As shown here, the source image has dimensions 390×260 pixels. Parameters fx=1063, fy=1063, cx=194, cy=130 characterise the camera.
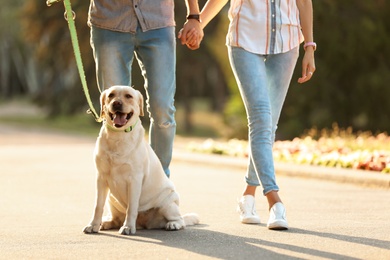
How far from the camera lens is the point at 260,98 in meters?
8.03

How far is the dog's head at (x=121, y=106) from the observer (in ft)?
24.2

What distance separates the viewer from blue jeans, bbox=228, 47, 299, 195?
799 centimetres

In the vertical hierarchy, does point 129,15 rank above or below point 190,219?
above

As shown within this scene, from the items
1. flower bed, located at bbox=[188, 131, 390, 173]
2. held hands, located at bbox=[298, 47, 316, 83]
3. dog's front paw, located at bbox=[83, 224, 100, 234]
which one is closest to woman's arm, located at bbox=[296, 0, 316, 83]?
held hands, located at bbox=[298, 47, 316, 83]

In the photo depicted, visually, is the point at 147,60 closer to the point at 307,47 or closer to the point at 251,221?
the point at 307,47

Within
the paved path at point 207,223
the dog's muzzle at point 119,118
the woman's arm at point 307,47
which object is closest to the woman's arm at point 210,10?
the woman's arm at point 307,47

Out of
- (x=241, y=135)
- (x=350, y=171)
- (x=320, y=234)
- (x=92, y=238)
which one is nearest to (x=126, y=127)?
(x=92, y=238)

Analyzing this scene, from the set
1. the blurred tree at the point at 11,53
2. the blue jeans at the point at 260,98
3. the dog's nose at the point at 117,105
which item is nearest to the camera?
the dog's nose at the point at 117,105

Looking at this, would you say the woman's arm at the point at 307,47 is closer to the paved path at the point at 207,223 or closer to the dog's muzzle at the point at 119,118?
the paved path at the point at 207,223

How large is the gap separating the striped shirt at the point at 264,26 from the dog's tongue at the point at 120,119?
1.22m

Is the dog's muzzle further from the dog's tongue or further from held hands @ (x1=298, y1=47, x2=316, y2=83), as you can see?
held hands @ (x1=298, y1=47, x2=316, y2=83)

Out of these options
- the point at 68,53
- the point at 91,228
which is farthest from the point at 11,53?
the point at 91,228

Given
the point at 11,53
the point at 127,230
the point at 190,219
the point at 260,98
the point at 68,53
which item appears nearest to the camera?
the point at 127,230

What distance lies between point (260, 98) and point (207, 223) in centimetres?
117
